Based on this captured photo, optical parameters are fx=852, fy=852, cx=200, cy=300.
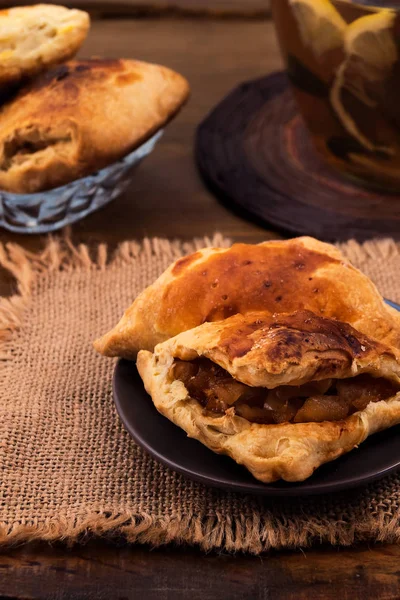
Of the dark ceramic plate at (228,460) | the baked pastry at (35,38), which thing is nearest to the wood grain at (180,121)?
the baked pastry at (35,38)

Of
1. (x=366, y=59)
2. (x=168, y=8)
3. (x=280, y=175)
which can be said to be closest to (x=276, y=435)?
(x=366, y=59)

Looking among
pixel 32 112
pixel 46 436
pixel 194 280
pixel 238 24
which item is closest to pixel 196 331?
pixel 194 280

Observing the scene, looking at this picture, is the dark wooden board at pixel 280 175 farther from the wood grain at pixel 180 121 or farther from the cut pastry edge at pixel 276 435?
the cut pastry edge at pixel 276 435

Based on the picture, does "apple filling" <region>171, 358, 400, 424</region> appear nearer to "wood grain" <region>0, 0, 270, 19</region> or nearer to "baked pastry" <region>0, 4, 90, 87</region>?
"baked pastry" <region>0, 4, 90, 87</region>

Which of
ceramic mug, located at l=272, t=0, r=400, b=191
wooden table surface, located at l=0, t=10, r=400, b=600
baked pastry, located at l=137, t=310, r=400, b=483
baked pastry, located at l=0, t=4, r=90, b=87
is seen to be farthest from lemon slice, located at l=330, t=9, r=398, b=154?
baked pastry, located at l=137, t=310, r=400, b=483

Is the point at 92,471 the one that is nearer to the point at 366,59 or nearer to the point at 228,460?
the point at 228,460

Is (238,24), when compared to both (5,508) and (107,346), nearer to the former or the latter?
(107,346)
